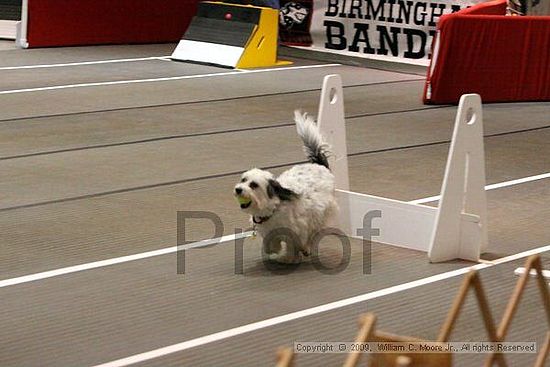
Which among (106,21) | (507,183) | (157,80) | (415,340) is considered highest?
(415,340)

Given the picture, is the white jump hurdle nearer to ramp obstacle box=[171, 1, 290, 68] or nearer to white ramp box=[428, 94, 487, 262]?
white ramp box=[428, 94, 487, 262]

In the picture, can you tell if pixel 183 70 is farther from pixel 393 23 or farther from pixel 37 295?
pixel 37 295

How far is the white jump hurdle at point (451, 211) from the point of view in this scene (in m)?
5.93

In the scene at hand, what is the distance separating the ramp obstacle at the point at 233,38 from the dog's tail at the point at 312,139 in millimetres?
7682

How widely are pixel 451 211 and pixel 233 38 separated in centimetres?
837

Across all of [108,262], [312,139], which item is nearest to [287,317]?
[108,262]

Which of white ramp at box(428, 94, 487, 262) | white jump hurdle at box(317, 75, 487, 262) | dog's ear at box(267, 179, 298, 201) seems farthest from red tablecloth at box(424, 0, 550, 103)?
dog's ear at box(267, 179, 298, 201)

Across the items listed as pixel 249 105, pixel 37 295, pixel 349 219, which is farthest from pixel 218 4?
pixel 37 295

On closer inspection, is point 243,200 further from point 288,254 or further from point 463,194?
point 463,194

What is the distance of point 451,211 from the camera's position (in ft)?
19.5

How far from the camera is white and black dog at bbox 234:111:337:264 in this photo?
17.8ft

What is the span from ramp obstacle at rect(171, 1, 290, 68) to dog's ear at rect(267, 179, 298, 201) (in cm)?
819

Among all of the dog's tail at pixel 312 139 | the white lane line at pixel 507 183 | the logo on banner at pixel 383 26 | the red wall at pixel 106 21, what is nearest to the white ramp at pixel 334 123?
the dog's tail at pixel 312 139

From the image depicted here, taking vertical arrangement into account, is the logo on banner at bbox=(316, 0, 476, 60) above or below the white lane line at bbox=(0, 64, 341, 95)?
above
